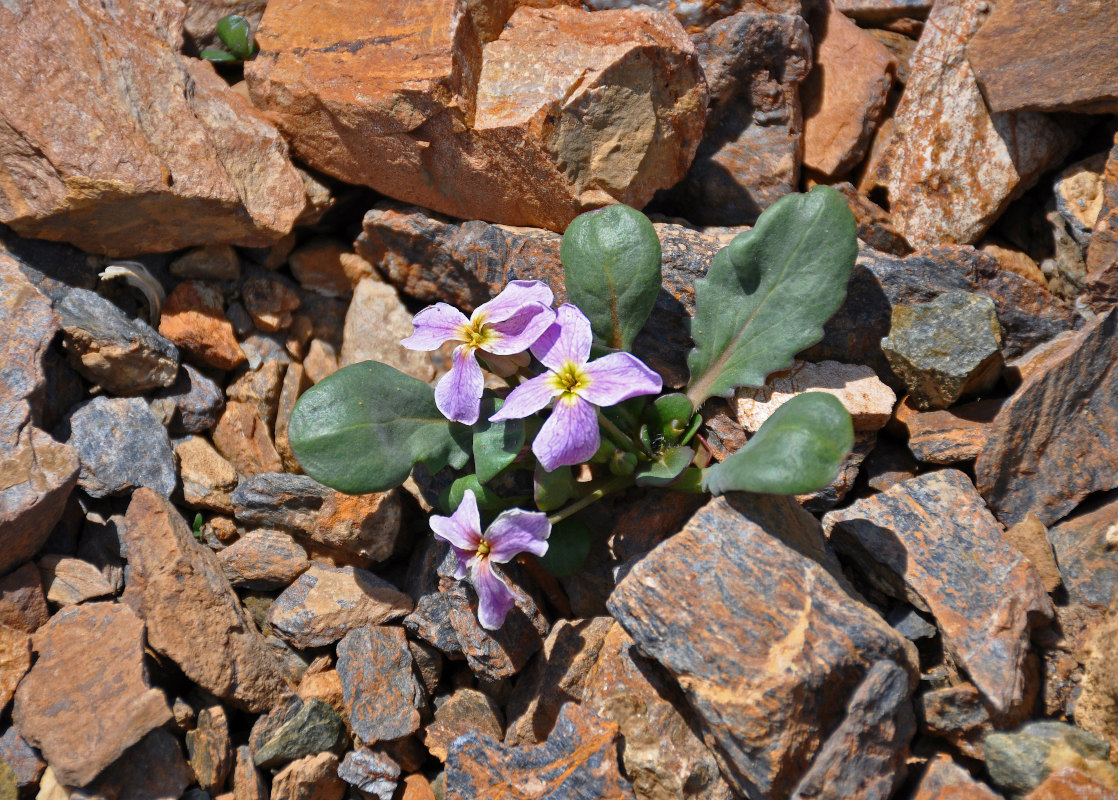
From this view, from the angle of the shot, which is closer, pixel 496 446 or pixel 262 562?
pixel 496 446

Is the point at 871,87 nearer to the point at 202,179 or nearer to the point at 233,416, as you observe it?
the point at 202,179

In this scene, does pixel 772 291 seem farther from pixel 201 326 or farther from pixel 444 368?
pixel 201 326

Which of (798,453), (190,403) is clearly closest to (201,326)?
(190,403)

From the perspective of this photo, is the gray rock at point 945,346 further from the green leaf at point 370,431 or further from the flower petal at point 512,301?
the green leaf at point 370,431

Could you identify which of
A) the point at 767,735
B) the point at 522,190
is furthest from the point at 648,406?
the point at 767,735

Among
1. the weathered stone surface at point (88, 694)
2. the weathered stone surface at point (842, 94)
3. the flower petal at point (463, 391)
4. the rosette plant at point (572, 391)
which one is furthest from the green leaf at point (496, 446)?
the weathered stone surface at point (842, 94)

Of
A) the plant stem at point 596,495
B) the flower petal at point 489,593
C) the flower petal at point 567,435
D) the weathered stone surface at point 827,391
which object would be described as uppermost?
the flower petal at point 567,435
